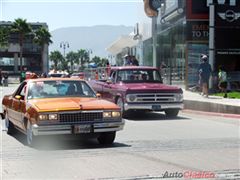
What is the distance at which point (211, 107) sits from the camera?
67.3 feet

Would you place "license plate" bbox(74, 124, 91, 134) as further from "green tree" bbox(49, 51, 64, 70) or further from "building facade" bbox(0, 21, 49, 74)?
"green tree" bbox(49, 51, 64, 70)

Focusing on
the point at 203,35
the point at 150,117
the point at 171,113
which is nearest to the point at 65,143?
→ the point at 150,117

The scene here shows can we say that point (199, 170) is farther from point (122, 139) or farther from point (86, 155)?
point (122, 139)

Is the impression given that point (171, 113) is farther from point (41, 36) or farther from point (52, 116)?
point (41, 36)

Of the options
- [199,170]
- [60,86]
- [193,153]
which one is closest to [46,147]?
[60,86]

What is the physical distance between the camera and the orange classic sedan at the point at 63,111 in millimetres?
10773

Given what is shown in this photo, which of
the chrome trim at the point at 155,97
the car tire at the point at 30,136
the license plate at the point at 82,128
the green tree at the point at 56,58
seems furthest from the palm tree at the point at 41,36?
the license plate at the point at 82,128

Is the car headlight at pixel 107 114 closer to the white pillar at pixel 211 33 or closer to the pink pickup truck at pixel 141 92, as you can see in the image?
the pink pickup truck at pixel 141 92

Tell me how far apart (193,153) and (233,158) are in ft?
2.80

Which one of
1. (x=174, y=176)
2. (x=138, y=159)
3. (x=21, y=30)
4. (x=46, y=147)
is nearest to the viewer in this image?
(x=174, y=176)

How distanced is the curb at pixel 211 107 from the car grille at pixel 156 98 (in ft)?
8.17

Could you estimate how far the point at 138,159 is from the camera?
9734mm

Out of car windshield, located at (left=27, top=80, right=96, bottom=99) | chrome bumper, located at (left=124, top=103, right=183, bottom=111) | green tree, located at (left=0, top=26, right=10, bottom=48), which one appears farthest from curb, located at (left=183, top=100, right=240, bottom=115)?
green tree, located at (left=0, top=26, right=10, bottom=48)

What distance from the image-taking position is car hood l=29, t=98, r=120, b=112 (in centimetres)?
1086
